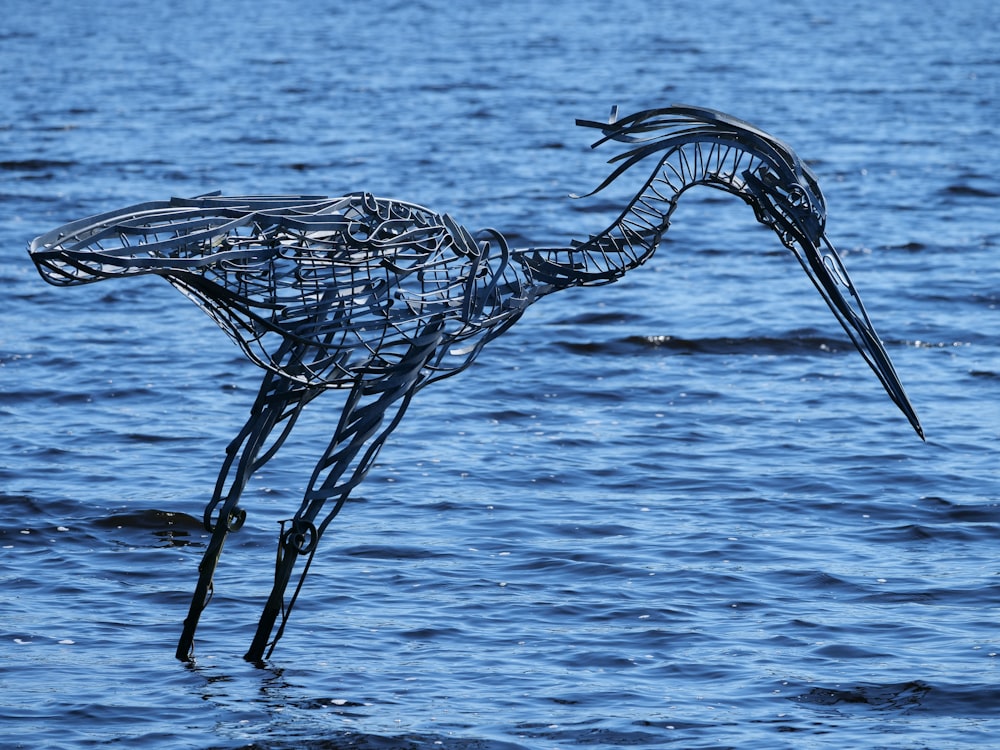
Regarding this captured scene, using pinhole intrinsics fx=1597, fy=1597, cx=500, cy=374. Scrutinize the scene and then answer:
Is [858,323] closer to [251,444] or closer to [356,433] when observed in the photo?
[356,433]

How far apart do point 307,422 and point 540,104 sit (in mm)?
19242

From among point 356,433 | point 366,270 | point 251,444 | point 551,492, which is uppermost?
point 366,270

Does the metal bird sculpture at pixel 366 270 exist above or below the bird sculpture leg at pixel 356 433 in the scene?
above

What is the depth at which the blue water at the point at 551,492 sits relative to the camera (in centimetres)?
890

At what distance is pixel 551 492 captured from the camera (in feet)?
41.2

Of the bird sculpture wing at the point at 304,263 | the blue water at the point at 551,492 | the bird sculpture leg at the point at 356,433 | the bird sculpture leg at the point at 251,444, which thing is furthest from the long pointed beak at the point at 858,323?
the bird sculpture leg at the point at 251,444

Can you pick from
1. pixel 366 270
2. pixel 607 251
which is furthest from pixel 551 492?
pixel 366 270

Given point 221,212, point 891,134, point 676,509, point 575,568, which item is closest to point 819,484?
point 676,509

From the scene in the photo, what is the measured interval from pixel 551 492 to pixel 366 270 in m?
4.93

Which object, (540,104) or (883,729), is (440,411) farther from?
(540,104)

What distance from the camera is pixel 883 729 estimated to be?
28.1 feet

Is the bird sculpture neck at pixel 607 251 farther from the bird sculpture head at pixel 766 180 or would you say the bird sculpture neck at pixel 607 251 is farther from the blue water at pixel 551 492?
the blue water at pixel 551 492

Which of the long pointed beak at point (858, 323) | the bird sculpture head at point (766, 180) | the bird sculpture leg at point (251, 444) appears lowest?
the bird sculpture leg at point (251, 444)

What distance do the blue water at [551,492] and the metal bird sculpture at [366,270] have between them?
112 cm
